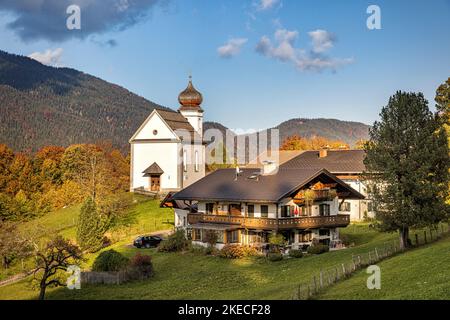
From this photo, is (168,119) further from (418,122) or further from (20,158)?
(418,122)

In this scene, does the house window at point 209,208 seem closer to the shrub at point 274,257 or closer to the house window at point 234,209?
the house window at point 234,209

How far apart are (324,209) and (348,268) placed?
15795 millimetres

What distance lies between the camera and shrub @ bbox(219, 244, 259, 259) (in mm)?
40375

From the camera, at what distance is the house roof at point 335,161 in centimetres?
6100

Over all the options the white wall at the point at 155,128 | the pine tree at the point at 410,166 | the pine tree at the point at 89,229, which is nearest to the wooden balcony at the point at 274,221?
the pine tree at the point at 410,166

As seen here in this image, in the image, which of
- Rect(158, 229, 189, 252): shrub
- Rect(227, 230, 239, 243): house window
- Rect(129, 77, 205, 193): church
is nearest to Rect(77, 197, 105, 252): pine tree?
Rect(158, 229, 189, 252): shrub

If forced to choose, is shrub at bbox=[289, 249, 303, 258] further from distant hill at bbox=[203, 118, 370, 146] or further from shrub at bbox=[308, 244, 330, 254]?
distant hill at bbox=[203, 118, 370, 146]

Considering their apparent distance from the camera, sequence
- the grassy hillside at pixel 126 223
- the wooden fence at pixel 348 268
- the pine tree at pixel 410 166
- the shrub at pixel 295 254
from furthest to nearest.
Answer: the grassy hillside at pixel 126 223 < the shrub at pixel 295 254 < the pine tree at pixel 410 166 < the wooden fence at pixel 348 268

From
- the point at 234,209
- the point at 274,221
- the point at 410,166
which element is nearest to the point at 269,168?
the point at 234,209

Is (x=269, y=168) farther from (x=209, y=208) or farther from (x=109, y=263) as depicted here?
(x=109, y=263)

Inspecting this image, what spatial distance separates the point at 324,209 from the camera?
46125mm

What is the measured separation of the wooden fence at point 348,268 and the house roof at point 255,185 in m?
7.24
